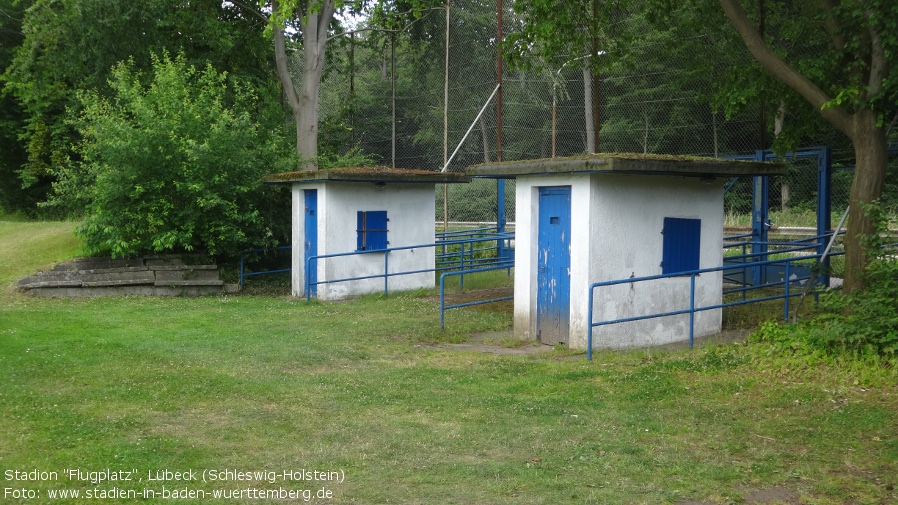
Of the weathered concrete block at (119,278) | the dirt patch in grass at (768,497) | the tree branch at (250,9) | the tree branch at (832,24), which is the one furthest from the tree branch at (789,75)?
the tree branch at (250,9)

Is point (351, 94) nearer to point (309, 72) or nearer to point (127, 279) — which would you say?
point (309, 72)

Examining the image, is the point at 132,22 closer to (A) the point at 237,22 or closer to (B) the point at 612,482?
(A) the point at 237,22

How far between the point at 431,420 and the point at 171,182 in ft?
43.8

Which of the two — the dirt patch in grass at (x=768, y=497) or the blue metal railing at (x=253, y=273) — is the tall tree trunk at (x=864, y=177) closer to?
the dirt patch in grass at (x=768, y=497)

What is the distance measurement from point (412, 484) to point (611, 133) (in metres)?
27.4

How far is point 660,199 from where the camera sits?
12414 millimetres

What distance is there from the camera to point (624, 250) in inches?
475

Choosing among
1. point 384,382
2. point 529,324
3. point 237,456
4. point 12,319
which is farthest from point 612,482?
point 12,319

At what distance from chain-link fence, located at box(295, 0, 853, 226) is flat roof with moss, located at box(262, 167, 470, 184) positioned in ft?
27.9

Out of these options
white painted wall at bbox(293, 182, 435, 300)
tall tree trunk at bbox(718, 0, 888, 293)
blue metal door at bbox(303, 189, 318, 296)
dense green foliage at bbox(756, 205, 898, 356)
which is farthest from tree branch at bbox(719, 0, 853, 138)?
blue metal door at bbox(303, 189, 318, 296)

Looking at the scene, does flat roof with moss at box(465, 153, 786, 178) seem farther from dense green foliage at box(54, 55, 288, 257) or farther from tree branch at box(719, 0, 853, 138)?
dense green foliage at box(54, 55, 288, 257)

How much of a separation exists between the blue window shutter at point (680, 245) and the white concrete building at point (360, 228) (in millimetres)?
6705

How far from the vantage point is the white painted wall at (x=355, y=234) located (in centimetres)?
1795

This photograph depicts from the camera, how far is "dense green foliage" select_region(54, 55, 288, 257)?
18.8 meters
